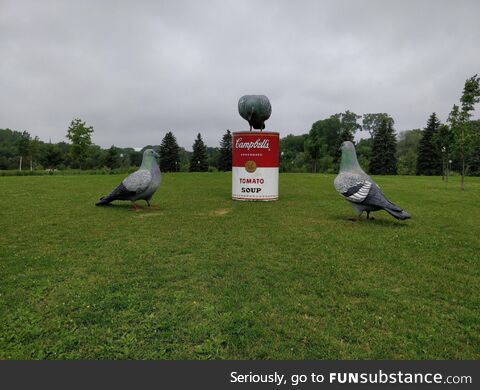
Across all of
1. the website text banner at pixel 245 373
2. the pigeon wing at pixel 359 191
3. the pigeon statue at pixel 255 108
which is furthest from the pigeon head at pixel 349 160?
the website text banner at pixel 245 373

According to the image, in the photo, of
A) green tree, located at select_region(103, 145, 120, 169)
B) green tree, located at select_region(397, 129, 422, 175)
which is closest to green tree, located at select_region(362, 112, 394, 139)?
green tree, located at select_region(397, 129, 422, 175)

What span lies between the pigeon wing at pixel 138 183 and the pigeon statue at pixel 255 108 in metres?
5.27

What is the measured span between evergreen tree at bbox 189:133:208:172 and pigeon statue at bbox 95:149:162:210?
1751 inches

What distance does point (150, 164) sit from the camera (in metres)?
11.1

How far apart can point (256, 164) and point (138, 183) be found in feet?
15.8

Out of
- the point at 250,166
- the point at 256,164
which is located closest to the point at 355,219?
the point at 256,164

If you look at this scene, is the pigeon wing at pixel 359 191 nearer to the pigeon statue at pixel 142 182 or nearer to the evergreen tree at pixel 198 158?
the pigeon statue at pixel 142 182

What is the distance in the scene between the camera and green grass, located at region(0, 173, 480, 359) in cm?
339

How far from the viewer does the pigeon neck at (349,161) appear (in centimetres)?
962

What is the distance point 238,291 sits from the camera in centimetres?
460

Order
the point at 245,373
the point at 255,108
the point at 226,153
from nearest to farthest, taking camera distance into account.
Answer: the point at 245,373 → the point at 255,108 → the point at 226,153

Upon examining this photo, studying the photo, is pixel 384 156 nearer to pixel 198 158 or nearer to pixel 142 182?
pixel 198 158

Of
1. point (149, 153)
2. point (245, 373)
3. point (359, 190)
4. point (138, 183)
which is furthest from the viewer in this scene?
point (149, 153)

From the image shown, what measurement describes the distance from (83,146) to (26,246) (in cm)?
4056
